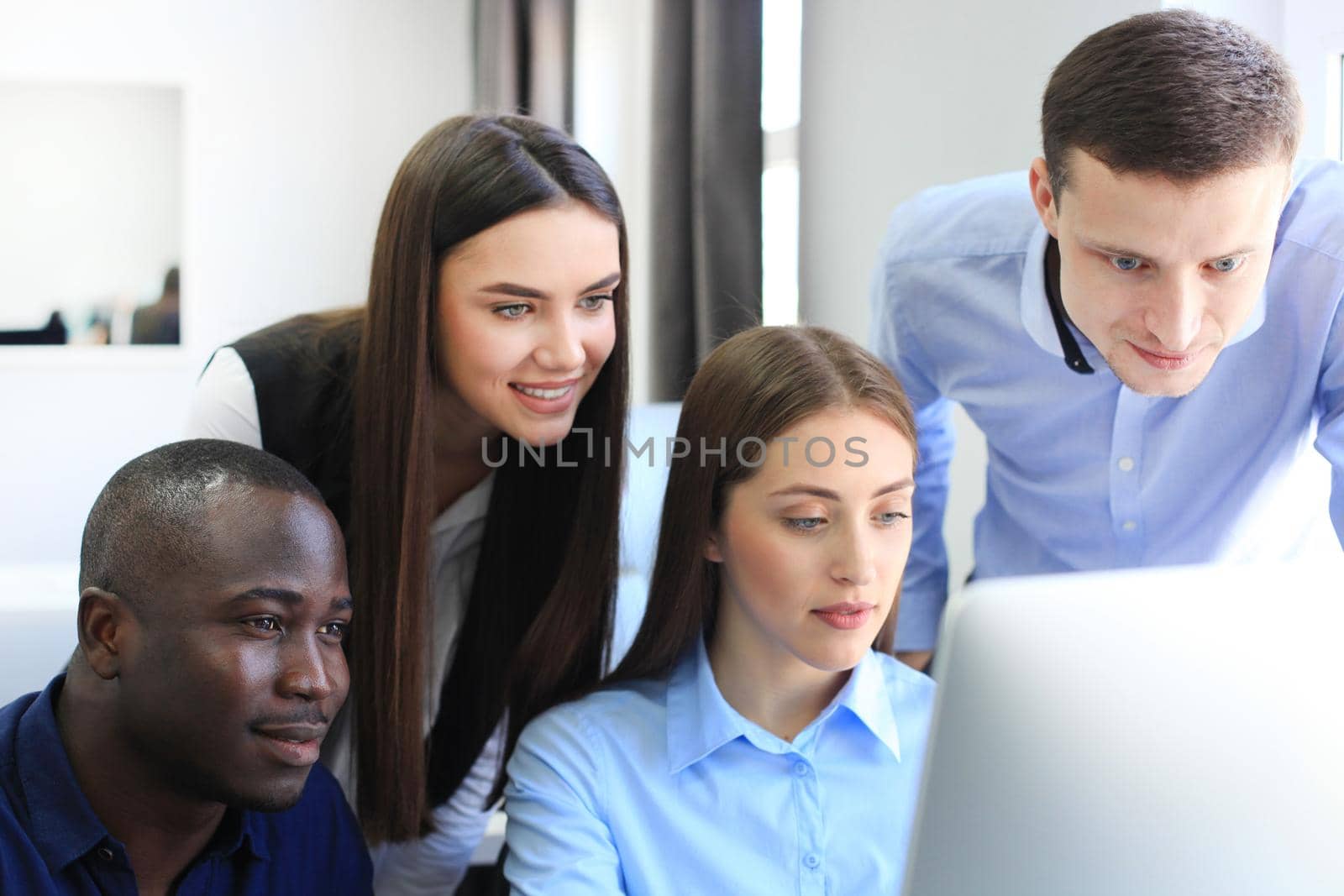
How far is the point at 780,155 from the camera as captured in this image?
113 inches

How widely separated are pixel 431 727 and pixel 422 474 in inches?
13.2

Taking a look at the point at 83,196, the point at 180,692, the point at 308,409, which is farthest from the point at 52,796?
the point at 83,196

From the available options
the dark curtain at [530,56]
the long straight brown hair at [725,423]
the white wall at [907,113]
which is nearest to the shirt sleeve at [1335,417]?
the long straight brown hair at [725,423]

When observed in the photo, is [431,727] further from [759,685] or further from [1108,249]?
[1108,249]

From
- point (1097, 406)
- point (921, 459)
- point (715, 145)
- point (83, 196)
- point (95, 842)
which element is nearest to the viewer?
point (95, 842)

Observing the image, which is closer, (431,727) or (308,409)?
(308,409)

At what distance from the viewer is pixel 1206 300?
104cm

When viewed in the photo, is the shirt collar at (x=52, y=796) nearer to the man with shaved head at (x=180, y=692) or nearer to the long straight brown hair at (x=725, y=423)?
the man with shaved head at (x=180, y=692)

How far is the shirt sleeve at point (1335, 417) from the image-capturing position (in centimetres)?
118

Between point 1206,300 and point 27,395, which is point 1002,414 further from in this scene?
point 27,395

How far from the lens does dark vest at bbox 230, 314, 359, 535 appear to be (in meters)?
1.34

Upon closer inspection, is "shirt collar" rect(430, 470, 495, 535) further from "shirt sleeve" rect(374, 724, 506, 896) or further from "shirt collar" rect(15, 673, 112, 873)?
"shirt collar" rect(15, 673, 112, 873)

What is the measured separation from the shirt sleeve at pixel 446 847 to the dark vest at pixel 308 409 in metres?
0.35

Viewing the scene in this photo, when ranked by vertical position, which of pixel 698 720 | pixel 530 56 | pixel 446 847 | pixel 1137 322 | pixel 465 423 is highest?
pixel 530 56
